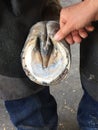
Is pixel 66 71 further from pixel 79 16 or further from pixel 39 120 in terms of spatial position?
pixel 39 120

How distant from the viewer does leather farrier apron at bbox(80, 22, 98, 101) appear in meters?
0.80

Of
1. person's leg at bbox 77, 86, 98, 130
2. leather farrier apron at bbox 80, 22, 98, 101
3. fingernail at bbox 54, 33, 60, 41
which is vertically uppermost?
fingernail at bbox 54, 33, 60, 41

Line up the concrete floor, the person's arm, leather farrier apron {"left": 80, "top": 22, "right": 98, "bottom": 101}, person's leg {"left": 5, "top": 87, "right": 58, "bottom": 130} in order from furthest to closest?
1. the concrete floor
2. person's leg {"left": 5, "top": 87, "right": 58, "bottom": 130}
3. leather farrier apron {"left": 80, "top": 22, "right": 98, "bottom": 101}
4. the person's arm

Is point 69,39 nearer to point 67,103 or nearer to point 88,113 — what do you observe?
point 88,113

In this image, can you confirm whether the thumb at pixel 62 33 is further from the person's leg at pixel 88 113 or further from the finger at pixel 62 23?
the person's leg at pixel 88 113

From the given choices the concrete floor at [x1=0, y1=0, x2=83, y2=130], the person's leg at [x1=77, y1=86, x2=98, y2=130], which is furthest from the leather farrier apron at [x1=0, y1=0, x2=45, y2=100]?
the concrete floor at [x1=0, y1=0, x2=83, y2=130]

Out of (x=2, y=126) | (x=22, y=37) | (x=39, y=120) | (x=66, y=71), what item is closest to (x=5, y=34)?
(x=22, y=37)

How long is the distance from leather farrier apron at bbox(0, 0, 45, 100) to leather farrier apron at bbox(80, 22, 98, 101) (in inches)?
4.7

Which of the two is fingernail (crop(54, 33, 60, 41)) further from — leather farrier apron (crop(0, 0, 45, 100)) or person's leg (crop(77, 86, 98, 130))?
person's leg (crop(77, 86, 98, 130))

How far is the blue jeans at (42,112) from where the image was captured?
3.04 feet

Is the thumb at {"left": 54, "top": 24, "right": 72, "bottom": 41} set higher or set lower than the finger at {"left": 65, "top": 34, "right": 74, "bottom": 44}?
higher

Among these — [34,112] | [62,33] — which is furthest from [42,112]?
[62,33]

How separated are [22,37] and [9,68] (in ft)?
0.26

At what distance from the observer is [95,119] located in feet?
3.16
